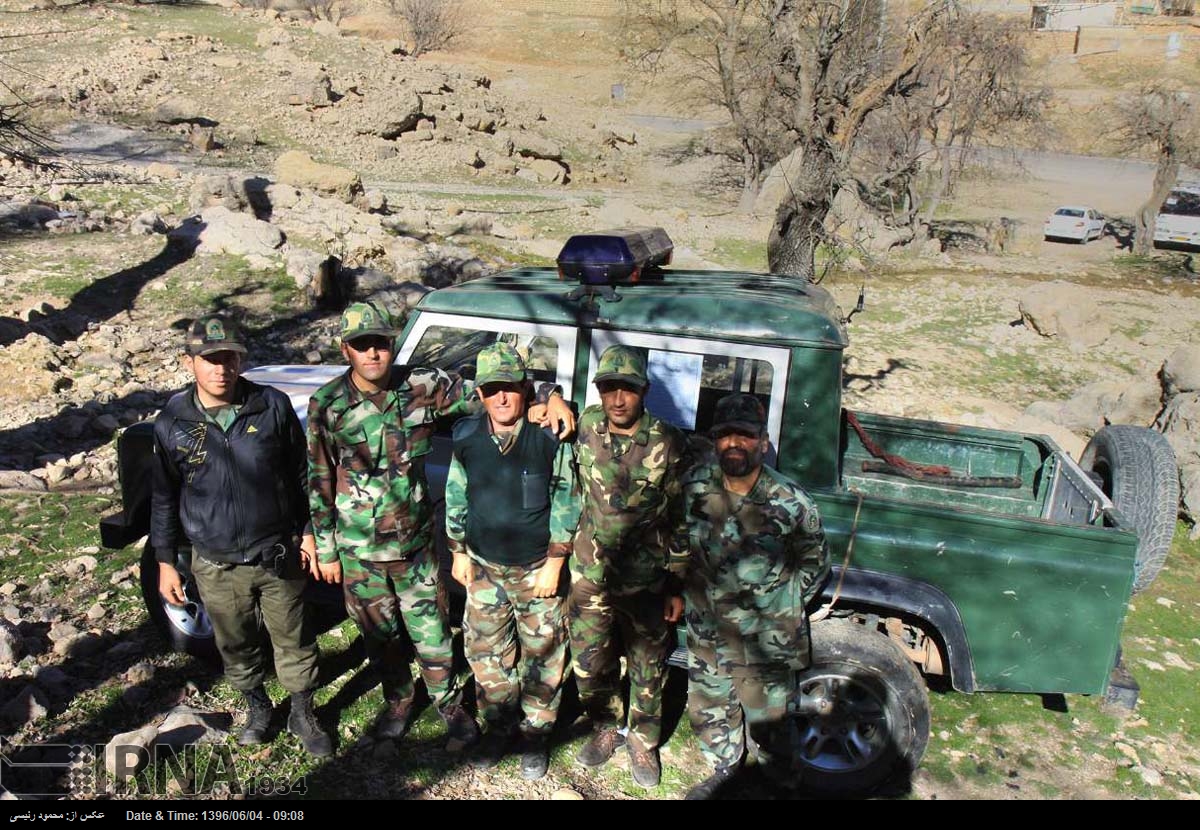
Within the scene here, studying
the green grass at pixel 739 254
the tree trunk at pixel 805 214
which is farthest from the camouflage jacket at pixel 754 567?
the green grass at pixel 739 254

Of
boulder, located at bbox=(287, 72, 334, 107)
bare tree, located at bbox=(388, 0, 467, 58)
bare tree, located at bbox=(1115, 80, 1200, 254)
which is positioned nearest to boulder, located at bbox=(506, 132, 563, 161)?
boulder, located at bbox=(287, 72, 334, 107)

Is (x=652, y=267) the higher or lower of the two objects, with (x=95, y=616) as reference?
higher

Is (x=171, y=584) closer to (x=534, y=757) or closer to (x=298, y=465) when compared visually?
(x=298, y=465)

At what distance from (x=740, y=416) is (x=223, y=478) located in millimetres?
1986

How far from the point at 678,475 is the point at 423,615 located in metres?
1.26

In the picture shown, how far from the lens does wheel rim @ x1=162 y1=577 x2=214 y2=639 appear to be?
4008 mm

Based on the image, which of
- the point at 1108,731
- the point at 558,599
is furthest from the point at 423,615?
the point at 1108,731

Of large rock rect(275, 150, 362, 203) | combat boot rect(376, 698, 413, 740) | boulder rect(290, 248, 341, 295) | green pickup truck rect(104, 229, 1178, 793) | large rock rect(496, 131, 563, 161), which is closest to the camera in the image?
green pickup truck rect(104, 229, 1178, 793)

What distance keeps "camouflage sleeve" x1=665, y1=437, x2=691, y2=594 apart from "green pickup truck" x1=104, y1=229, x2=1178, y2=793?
0.52 meters

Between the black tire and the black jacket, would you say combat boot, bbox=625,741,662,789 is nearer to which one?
the black jacket

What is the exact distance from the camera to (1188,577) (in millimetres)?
5621

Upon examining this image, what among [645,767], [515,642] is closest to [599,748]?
[645,767]

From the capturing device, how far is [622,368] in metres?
3.00
